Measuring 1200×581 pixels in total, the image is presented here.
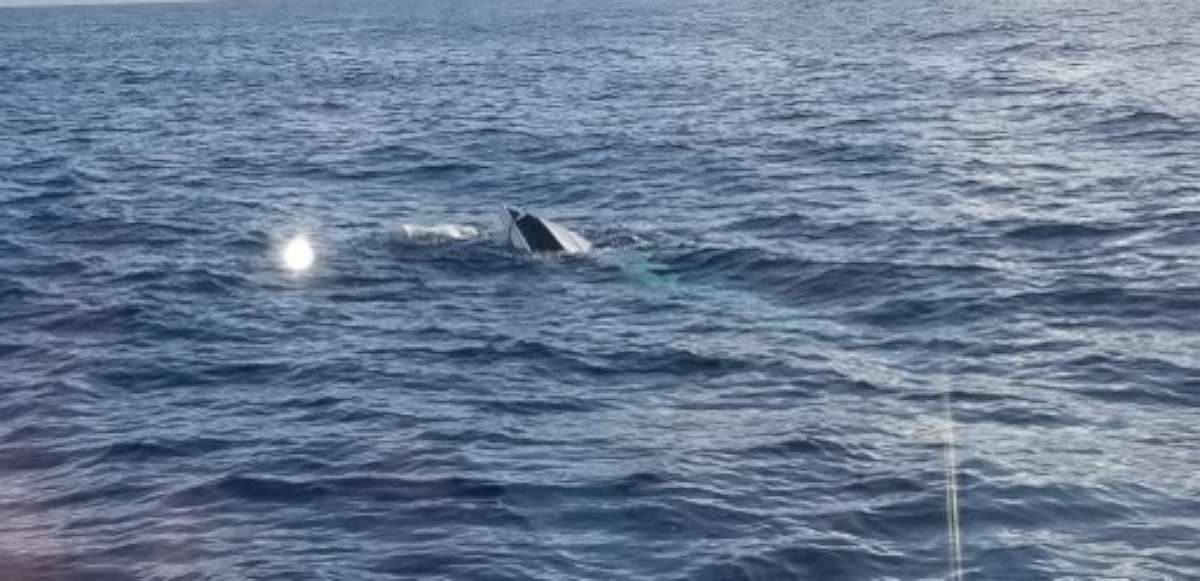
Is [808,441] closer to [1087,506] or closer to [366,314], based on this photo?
[1087,506]

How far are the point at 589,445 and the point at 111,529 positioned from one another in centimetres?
631

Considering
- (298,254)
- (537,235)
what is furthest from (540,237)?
(298,254)

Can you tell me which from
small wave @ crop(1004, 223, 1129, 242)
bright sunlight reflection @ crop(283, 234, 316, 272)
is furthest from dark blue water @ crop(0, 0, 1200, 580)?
bright sunlight reflection @ crop(283, 234, 316, 272)

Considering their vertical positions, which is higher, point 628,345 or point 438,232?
point 628,345

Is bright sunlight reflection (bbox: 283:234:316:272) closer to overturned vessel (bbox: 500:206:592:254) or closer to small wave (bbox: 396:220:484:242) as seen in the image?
small wave (bbox: 396:220:484:242)

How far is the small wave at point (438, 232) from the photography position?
34906 mm

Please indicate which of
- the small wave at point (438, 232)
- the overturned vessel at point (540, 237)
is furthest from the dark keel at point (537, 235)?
the small wave at point (438, 232)

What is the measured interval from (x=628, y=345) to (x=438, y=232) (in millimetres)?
10966

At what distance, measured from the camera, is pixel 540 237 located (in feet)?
108

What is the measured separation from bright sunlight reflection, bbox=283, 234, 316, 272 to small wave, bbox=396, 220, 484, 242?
2.25 m

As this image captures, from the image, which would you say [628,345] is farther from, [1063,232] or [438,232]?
[1063,232]

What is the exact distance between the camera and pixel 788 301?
91.8 feet

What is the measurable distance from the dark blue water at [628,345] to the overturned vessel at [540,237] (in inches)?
23.2

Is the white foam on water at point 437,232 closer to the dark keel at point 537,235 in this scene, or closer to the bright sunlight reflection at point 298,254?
the dark keel at point 537,235
